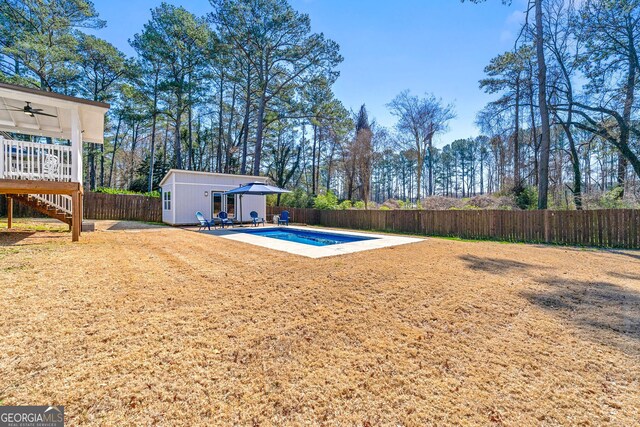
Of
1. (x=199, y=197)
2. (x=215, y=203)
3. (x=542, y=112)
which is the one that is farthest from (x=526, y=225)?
(x=199, y=197)

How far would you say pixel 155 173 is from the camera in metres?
24.0

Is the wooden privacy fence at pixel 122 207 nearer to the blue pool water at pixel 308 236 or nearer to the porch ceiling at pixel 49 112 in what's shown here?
the porch ceiling at pixel 49 112

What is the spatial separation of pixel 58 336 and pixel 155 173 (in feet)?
83.5

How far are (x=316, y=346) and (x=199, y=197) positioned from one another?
13708mm

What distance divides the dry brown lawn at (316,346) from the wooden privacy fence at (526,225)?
5.68 metres

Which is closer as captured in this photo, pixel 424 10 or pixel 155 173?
pixel 424 10

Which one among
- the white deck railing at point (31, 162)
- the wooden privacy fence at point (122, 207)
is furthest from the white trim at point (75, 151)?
the wooden privacy fence at point (122, 207)

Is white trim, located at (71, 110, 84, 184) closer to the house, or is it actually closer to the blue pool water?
the house

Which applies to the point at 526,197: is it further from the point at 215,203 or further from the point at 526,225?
the point at 215,203

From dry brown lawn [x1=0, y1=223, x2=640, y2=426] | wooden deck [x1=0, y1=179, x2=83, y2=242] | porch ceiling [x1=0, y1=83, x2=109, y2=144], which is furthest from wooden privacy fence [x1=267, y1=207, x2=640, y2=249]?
porch ceiling [x1=0, y1=83, x2=109, y2=144]

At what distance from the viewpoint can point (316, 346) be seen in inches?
90.9

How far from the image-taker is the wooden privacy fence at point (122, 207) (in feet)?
50.0

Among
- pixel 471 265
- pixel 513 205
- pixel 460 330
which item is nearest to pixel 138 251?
pixel 460 330

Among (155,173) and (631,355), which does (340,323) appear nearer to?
(631,355)
